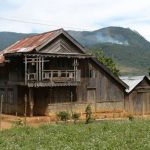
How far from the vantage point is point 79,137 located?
1071 inches

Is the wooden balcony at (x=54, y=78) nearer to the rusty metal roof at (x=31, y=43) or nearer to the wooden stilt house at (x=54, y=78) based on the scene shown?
the wooden stilt house at (x=54, y=78)

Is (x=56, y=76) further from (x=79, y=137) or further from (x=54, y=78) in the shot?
(x=79, y=137)

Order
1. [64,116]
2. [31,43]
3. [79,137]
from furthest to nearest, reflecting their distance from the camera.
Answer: [31,43]
[64,116]
[79,137]

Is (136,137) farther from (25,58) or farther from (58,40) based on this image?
(58,40)

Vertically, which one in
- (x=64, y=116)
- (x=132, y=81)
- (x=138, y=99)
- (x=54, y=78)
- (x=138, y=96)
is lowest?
(x=64, y=116)

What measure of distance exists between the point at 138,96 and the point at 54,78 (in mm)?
11406

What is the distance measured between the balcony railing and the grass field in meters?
10.6

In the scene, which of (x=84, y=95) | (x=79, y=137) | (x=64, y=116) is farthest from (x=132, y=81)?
(x=79, y=137)

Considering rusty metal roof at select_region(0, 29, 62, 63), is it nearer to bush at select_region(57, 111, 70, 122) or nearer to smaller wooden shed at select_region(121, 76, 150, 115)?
bush at select_region(57, 111, 70, 122)

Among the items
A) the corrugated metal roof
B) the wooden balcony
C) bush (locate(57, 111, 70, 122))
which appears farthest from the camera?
the corrugated metal roof

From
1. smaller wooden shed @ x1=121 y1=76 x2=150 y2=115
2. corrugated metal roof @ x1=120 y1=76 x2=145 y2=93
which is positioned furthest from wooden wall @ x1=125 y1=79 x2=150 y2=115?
corrugated metal roof @ x1=120 y1=76 x2=145 y2=93

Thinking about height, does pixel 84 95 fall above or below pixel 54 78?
below

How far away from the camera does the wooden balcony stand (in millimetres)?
42281

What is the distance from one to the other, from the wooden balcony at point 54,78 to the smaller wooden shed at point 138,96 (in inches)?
293
